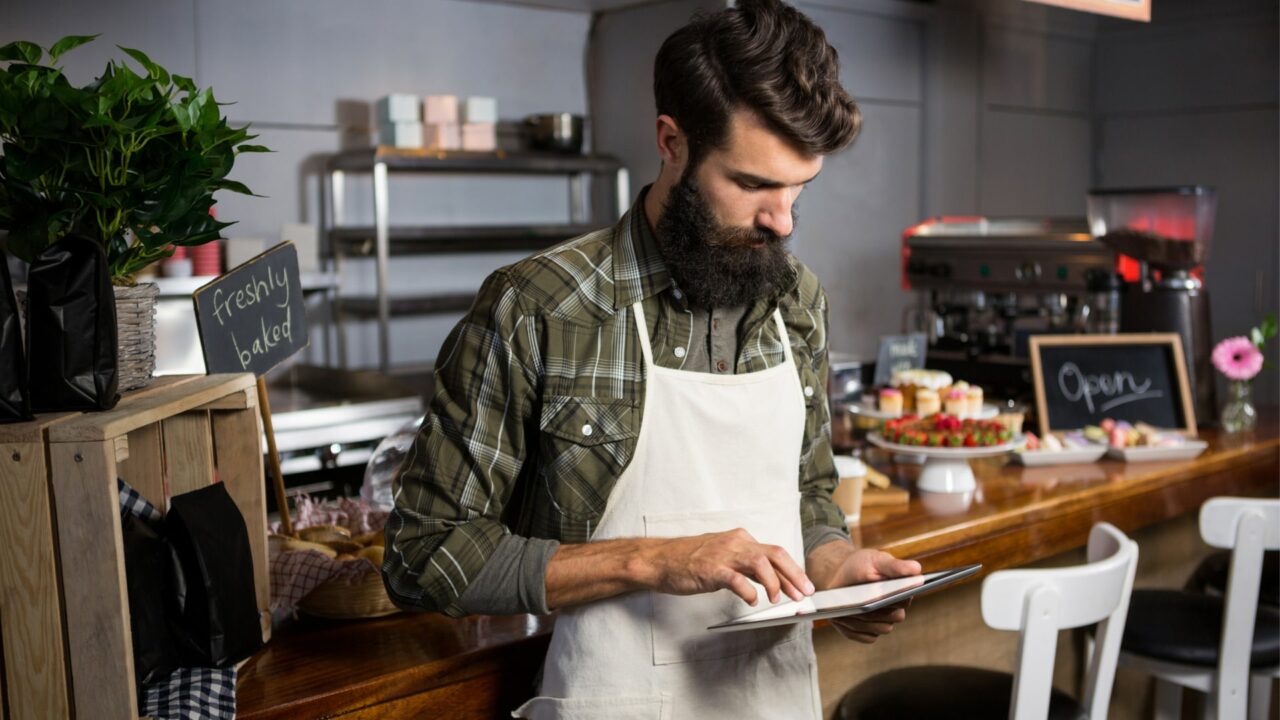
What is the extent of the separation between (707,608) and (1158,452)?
1.72 m

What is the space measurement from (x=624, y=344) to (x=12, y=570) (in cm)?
77

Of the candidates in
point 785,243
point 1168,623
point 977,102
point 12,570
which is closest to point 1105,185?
point 977,102

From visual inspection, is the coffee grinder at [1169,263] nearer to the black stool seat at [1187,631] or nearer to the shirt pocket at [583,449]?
the black stool seat at [1187,631]

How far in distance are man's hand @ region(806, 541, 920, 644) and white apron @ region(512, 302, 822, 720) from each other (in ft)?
0.28

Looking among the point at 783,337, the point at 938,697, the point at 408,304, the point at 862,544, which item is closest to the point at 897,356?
the point at 862,544

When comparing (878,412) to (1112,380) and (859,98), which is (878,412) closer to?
(1112,380)

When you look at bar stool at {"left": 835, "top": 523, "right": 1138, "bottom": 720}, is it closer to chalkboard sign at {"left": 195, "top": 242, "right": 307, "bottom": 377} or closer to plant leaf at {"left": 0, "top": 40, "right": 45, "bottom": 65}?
chalkboard sign at {"left": 195, "top": 242, "right": 307, "bottom": 377}

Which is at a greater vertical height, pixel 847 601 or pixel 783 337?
pixel 783 337

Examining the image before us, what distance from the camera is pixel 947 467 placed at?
2.64 meters

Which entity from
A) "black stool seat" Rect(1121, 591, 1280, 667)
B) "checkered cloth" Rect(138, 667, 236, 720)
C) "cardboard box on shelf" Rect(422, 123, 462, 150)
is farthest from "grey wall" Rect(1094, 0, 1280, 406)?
"checkered cloth" Rect(138, 667, 236, 720)

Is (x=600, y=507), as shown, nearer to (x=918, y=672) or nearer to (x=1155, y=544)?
(x=918, y=672)

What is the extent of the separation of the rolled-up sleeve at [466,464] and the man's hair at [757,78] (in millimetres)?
337

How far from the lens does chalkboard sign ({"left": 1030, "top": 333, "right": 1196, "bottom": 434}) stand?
3.09 m

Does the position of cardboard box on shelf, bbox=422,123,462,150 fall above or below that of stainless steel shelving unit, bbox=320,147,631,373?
above
